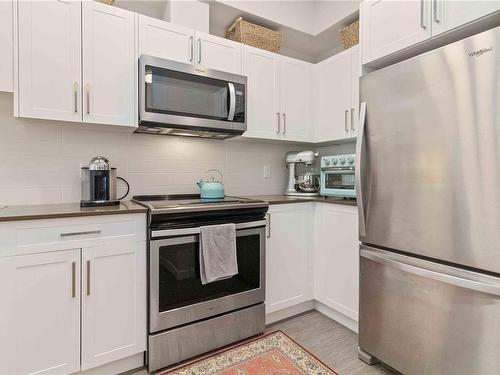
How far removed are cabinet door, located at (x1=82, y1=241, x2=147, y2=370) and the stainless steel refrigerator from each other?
4.42ft

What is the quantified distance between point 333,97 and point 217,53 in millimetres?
1044

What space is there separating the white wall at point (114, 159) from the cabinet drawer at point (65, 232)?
23.7 inches

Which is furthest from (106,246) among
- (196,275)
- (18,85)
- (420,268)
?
(420,268)

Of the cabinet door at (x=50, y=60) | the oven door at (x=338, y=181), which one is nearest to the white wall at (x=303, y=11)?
the cabinet door at (x=50, y=60)

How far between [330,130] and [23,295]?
2365mm

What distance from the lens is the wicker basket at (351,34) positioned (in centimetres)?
234

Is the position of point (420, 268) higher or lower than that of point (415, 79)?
lower

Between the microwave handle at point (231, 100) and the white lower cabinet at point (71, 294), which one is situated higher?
the microwave handle at point (231, 100)

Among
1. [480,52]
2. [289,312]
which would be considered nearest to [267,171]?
[289,312]

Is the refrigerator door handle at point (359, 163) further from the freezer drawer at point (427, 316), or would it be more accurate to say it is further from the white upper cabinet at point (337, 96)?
the white upper cabinet at point (337, 96)

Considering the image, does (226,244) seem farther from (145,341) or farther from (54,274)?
(54,274)

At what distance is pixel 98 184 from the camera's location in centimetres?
186

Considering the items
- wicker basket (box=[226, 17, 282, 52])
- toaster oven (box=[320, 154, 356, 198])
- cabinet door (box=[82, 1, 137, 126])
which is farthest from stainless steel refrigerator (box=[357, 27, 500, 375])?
cabinet door (box=[82, 1, 137, 126])

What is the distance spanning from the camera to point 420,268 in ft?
4.76
